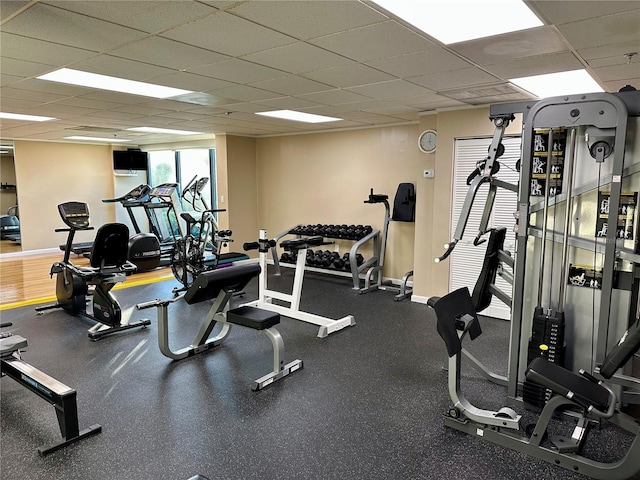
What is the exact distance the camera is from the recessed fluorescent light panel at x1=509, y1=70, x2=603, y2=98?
3.36 meters

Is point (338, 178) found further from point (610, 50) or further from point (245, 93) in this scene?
point (610, 50)

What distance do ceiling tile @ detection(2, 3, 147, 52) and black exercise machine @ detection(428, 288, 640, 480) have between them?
2.33 metres

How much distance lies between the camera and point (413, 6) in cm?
206

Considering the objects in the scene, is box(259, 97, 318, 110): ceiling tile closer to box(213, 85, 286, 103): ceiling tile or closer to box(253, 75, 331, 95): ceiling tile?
box(213, 85, 286, 103): ceiling tile

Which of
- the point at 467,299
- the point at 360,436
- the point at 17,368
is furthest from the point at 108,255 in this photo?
the point at 467,299

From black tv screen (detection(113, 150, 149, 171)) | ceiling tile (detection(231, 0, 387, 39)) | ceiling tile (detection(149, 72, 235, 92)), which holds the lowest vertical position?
black tv screen (detection(113, 150, 149, 171))

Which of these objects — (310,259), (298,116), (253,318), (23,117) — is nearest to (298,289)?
(253,318)

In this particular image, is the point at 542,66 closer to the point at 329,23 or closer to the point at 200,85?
the point at 329,23

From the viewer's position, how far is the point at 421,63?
9.84 feet

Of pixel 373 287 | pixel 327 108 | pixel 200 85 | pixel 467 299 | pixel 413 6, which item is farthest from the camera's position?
pixel 373 287

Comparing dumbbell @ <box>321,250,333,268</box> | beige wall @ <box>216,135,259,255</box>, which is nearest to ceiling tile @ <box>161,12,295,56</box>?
dumbbell @ <box>321,250,333,268</box>

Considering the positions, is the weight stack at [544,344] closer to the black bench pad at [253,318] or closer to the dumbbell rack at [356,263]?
the black bench pad at [253,318]

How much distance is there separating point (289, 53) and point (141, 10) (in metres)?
0.94

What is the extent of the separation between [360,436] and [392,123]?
4.46m
